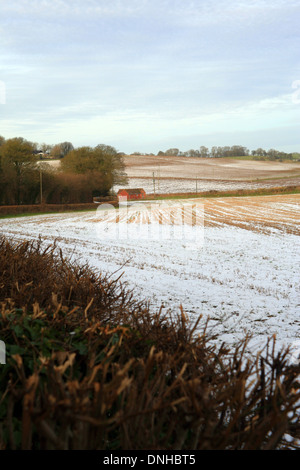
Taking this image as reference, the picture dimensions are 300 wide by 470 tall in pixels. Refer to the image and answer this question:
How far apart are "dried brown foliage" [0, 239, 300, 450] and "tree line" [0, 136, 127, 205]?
51.1m

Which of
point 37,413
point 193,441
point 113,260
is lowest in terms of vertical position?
point 113,260

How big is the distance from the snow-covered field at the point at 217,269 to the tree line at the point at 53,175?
93.9ft

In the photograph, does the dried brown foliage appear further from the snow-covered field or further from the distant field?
the distant field

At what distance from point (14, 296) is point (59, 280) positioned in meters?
0.98

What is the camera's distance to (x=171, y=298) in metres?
10.1

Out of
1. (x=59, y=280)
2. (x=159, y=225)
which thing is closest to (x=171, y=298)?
(x=59, y=280)

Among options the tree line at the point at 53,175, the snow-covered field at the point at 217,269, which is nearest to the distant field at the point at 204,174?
the tree line at the point at 53,175

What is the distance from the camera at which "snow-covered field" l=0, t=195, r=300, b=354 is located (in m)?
8.31

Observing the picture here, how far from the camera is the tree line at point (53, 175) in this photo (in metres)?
52.9

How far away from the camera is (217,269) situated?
1391 centimetres

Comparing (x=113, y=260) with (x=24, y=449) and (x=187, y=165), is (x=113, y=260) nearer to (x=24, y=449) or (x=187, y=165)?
(x=24, y=449)

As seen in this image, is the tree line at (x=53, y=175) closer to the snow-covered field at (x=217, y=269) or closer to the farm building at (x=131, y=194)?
the farm building at (x=131, y=194)

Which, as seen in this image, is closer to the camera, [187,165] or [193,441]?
[193,441]

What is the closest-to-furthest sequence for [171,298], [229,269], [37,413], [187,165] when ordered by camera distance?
1. [37,413]
2. [171,298]
3. [229,269]
4. [187,165]
